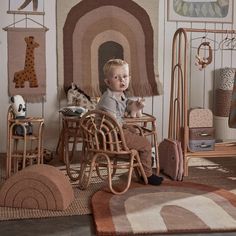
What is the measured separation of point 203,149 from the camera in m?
3.67

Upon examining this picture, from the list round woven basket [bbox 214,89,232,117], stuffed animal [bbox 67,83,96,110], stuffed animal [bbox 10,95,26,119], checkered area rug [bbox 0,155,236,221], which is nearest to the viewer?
checkered area rug [bbox 0,155,236,221]

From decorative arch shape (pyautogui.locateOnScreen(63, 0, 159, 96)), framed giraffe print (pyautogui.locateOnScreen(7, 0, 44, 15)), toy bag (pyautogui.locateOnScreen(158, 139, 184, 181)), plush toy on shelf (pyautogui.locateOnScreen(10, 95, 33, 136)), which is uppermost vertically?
framed giraffe print (pyautogui.locateOnScreen(7, 0, 44, 15))

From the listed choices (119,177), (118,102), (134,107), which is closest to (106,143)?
(118,102)

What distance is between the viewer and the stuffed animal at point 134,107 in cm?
334

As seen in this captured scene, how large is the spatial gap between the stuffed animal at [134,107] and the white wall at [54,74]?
126cm

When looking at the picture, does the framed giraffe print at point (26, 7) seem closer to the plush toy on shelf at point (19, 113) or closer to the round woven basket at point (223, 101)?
the plush toy on shelf at point (19, 113)

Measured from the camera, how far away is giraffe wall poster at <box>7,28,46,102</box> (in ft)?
14.5

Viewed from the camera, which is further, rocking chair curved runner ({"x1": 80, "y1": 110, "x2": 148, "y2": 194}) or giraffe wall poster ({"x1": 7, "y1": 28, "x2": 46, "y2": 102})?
giraffe wall poster ({"x1": 7, "y1": 28, "x2": 46, "y2": 102})

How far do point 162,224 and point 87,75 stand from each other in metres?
2.40

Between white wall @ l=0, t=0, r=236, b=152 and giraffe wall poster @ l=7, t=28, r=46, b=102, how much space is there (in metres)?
0.06

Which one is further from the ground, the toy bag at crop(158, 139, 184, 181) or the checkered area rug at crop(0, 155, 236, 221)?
the toy bag at crop(158, 139, 184, 181)

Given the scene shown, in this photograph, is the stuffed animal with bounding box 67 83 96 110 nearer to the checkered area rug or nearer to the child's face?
the checkered area rug

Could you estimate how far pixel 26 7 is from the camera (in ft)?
14.5

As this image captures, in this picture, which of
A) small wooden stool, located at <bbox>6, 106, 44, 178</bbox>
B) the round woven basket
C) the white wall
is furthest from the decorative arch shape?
small wooden stool, located at <bbox>6, 106, 44, 178</bbox>
